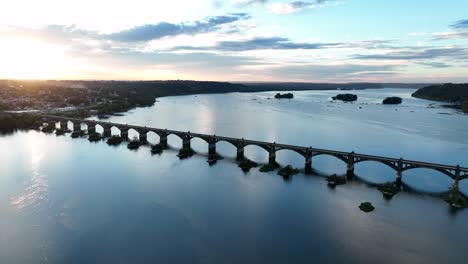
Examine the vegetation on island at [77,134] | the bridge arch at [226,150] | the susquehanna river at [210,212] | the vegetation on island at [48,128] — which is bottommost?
the susquehanna river at [210,212]

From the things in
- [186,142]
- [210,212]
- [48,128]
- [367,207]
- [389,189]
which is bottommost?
[210,212]

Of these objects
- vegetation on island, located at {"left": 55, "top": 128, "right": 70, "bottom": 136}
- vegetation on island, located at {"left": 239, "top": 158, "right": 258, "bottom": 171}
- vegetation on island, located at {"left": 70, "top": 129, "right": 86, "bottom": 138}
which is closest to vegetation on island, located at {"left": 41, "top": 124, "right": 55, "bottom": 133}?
vegetation on island, located at {"left": 55, "top": 128, "right": 70, "bottom": 136}

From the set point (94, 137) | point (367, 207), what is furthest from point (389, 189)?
point (94, 137)

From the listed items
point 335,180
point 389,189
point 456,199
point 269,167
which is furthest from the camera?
point 269,167

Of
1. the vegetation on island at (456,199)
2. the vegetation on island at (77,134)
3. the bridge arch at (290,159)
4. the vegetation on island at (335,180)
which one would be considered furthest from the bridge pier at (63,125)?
the vegetation on island at (456,199)

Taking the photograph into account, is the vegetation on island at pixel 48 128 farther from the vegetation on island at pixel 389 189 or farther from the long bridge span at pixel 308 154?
the vegetation on island at pixel 389 189

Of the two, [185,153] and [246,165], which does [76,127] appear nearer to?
[185,153]

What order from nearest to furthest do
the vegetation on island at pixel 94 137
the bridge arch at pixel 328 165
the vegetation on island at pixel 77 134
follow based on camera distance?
the bridge arch at pixel 328 165 → the vegetation on island at pixel 94 137 → the vegetation on island at pixel 77 134
